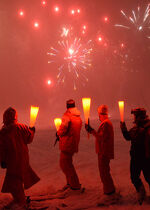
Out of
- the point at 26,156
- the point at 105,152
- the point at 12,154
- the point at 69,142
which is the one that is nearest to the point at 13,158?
the point at 12,154

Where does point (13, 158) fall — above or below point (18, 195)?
above

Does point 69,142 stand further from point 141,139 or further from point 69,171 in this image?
point 141,139

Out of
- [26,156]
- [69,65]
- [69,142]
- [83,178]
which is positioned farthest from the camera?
[69,65]

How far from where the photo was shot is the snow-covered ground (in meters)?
4.14

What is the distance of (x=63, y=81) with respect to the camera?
49250 mm

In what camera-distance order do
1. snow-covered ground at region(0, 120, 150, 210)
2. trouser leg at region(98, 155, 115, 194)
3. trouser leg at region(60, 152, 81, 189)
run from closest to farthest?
snow-covered ground at region(0, 120, 150, 210) < trouser leg at region(98, 155, 115, 194) < trouser leg at region(60, 152, 81, 189)

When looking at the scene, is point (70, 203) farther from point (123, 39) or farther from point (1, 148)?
point (123, 39)

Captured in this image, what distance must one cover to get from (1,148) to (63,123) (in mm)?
1329

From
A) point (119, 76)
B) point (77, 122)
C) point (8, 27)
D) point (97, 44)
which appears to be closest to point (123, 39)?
point (97, 44)

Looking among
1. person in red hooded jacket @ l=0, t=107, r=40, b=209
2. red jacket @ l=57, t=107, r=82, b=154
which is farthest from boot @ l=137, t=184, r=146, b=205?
person in red hooded jacket @ l=0, t=107, r=40, b=209

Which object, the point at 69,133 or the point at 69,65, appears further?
the point at 69,65

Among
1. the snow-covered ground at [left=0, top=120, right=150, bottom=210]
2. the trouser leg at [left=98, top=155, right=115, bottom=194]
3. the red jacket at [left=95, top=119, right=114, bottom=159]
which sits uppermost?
the red jacket at [left=95, top=119, right=114, bottom=159]

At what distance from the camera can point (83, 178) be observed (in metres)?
5.89

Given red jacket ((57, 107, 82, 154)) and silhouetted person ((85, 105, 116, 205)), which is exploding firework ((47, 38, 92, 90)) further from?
silhouetted person ((85, 105, 116, 205))
